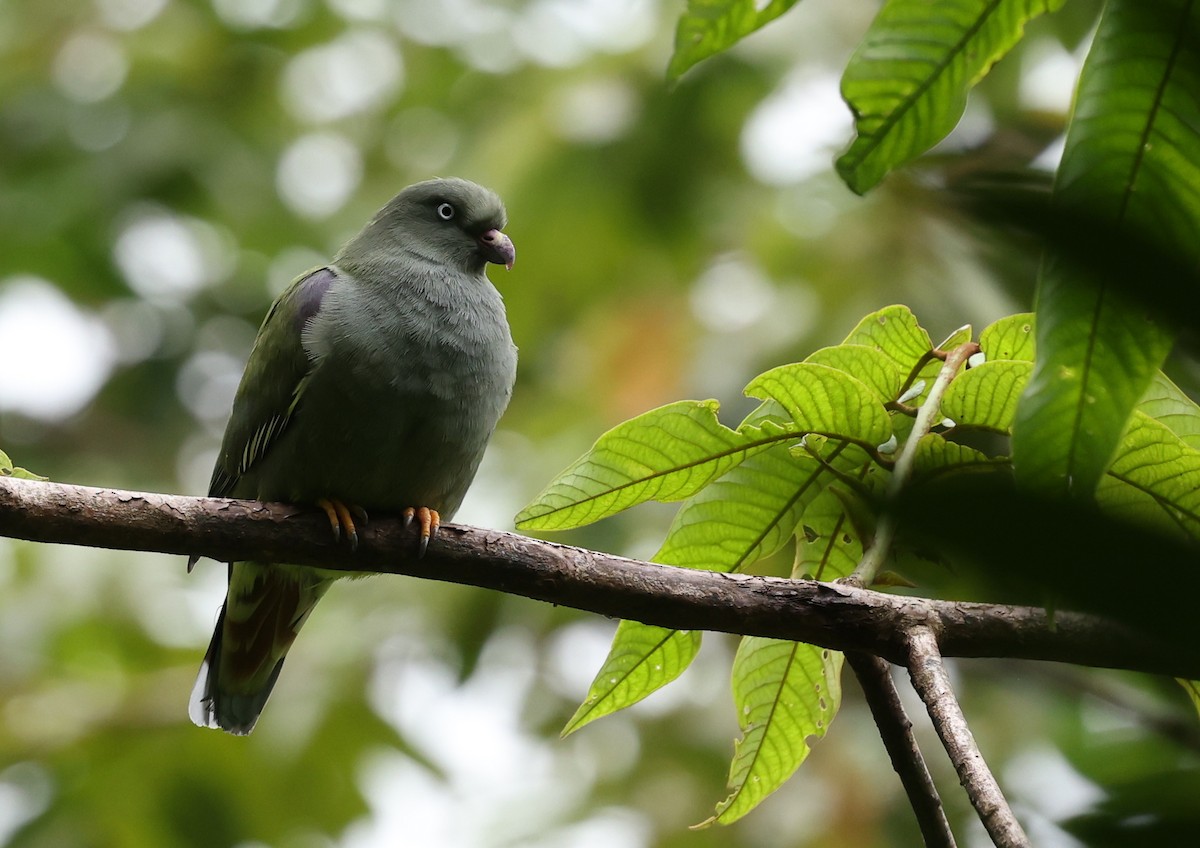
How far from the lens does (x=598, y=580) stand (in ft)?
7.60

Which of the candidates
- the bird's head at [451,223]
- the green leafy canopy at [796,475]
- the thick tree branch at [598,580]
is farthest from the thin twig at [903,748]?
the bird's head at [451,223]

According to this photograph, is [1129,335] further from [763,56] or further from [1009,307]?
[763,56]

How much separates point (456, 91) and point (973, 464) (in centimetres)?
979

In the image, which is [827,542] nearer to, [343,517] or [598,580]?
[598,580]

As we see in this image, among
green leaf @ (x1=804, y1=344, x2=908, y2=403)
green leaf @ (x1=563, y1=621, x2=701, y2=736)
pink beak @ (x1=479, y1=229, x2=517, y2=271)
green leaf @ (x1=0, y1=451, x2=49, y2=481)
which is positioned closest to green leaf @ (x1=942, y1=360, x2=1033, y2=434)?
green leaf @ (x1=804, y1=344, x2=908, y2=403)

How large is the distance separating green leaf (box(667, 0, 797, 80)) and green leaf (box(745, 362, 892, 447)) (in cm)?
54

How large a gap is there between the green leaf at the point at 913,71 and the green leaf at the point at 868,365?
1.79ft

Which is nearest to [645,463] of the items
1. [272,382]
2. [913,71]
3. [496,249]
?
[913,71]

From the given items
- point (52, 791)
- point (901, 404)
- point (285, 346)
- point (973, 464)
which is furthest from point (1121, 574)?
point (52, 791)

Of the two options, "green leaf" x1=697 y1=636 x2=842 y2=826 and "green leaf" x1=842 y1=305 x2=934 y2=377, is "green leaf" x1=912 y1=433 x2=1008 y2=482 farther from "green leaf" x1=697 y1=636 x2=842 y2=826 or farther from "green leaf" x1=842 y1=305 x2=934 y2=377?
"green leaf" x1=697 y1=636 x2=842 y2=826

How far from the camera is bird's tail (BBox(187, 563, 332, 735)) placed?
13.4ft

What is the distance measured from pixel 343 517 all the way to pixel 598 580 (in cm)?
102

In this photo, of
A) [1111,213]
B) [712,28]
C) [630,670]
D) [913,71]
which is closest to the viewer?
[1111,213]

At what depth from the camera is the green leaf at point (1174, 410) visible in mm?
2160
